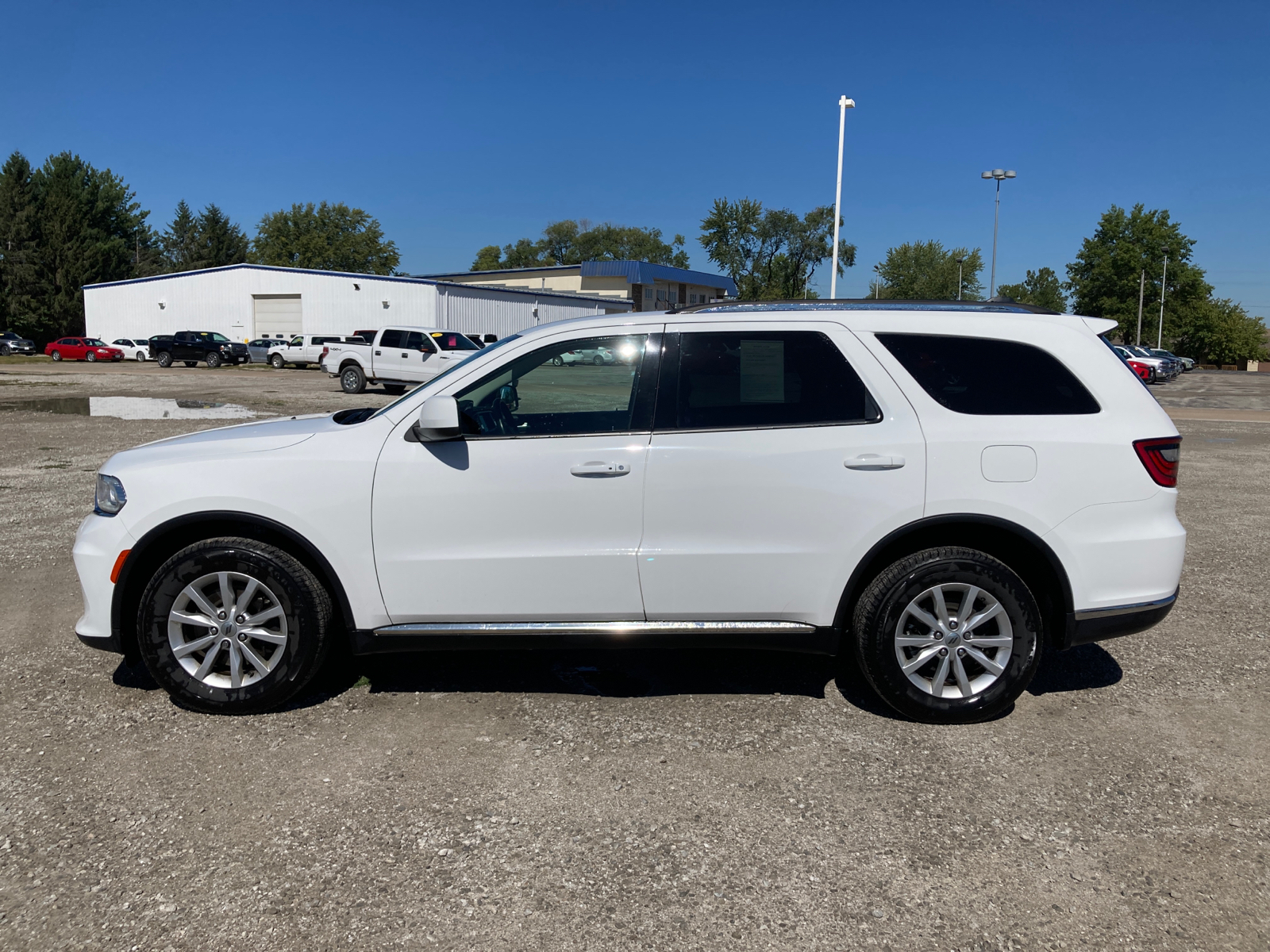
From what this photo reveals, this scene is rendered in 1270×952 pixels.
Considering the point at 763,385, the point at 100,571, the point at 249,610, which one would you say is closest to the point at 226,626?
the point at 249,610

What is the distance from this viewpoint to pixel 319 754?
374 cm

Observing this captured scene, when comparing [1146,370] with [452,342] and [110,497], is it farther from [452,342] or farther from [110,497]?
[110,497]

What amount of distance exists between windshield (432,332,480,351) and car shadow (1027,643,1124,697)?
72.2 feet

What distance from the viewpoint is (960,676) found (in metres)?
3.98

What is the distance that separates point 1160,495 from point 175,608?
4274 mm

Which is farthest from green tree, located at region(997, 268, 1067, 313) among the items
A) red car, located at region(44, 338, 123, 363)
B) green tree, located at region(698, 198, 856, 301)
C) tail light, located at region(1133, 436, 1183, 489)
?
tail light, located at region(1133, 436, 1183, 489)

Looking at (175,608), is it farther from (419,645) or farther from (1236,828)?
(1236,828)

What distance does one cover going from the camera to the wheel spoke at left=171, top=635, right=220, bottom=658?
13.1 feet

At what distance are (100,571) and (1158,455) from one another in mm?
4576

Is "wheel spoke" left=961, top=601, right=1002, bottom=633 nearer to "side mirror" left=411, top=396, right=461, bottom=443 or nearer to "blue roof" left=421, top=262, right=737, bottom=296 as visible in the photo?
"side mirror" left=411, top=396, right=461, bottom=443

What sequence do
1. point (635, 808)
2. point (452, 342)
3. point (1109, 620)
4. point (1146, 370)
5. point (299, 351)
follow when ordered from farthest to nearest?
point (299, 351)
point (1146, 370)
point (452, 342)
point (1109, 620)
point (635, 808)

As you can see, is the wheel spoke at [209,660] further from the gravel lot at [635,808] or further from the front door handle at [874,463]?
the front door handle at [874,463]

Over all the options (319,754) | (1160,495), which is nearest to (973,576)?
(1160,495)

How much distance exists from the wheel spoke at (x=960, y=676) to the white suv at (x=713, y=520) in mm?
10
